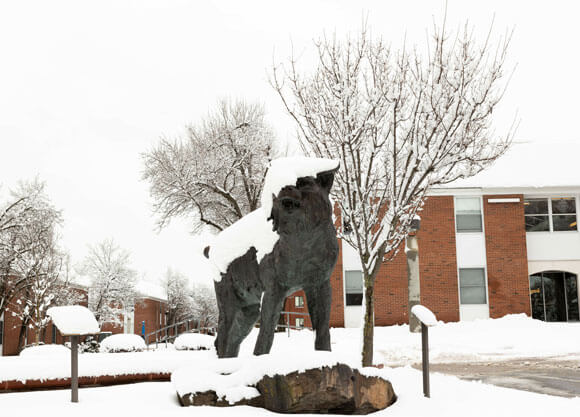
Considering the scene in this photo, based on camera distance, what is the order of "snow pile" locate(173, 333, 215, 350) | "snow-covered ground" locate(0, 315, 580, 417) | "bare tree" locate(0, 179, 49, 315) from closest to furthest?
"snow-covered ground" locate(0, 315, 580, 417), "snow pile" locate(173, 333, 215, 350), "bare tree" locate(0, 179, 49, 315)

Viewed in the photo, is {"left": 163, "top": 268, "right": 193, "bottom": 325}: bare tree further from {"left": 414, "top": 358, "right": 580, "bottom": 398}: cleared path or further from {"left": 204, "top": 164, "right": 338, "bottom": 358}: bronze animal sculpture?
{"left": 204, "top": 164, "right": 338, "bottom": 358}: bronze animal sculpture

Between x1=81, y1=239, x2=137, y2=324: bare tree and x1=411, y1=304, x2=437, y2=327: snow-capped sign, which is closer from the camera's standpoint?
x1=411, y1=304, x2=437, y2=327: snow-capped sign

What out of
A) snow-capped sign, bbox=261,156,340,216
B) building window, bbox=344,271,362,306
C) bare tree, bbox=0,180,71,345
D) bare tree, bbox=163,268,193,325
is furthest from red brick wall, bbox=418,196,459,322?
bare tree, bbox=163,268,193,325

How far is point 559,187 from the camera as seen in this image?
73.0ft

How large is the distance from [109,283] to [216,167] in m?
17.5

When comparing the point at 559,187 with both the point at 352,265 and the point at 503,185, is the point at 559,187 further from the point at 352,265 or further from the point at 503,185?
the point at 352,265

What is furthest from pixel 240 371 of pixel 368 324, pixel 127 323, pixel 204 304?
pixel 204 304

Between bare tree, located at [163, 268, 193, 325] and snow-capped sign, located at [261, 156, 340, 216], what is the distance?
165 feet

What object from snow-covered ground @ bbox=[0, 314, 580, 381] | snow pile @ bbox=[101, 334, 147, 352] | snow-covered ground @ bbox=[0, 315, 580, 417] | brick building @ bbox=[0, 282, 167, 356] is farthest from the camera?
brick building @ bbox=[0, 282, 167, 356]

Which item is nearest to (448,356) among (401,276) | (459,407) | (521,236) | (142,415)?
(401,276)

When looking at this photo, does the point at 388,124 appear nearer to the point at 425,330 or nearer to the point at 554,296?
the point at 425,330

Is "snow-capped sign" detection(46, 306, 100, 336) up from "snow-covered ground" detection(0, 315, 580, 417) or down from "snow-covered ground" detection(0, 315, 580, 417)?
up

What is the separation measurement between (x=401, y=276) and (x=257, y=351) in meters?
17.9

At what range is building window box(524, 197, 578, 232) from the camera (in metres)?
23.2
